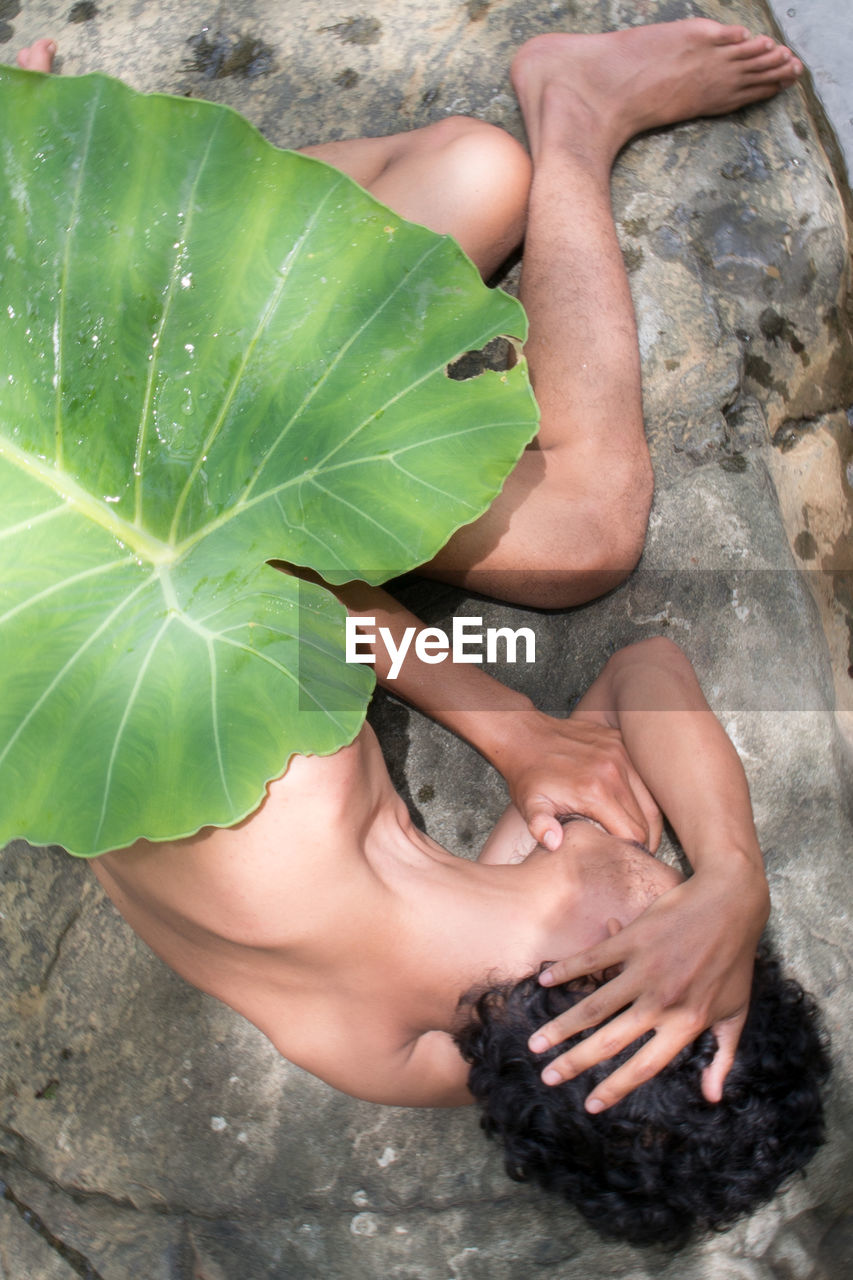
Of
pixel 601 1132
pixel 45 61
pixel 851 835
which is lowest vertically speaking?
pixel 851 835

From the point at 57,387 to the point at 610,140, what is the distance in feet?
3.95

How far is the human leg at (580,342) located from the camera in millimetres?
1832

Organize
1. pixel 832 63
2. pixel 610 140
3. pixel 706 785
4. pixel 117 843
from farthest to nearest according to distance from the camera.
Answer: pixel 832 63, pixel 610 140, pixel 706 785, pixel 117 843

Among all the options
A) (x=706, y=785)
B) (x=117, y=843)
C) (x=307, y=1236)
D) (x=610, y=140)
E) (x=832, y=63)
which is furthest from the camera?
(x=832, y=63)

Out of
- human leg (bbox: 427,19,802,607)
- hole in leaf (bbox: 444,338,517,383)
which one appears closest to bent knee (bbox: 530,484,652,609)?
human leg (bbox: 427,19,802,607)

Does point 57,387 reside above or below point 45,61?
below

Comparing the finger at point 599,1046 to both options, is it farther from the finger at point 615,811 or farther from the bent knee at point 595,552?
the bent knee at point 595,552

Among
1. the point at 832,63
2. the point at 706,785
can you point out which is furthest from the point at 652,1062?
the point at 832,63

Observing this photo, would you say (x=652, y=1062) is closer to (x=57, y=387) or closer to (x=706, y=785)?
(x=706, y=785)

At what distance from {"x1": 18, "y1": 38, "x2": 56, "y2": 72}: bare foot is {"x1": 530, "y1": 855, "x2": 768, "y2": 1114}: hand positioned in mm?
1880

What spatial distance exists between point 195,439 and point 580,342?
783 millimetres

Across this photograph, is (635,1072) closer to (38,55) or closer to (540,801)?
(540,801)

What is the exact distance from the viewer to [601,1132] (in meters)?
1.34

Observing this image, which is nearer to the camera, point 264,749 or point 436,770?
point 264,749
